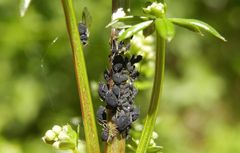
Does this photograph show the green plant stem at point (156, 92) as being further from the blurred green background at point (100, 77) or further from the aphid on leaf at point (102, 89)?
the blurred green background at point (100, 77)

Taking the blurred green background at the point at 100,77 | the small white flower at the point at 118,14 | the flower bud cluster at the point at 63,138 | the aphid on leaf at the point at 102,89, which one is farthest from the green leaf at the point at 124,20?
the blurred green background at the point at 100,77

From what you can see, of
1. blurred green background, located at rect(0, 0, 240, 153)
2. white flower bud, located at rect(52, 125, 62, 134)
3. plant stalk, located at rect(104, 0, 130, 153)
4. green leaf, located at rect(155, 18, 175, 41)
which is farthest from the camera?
blurred green background, located at rect(0, 0, 240, 153)

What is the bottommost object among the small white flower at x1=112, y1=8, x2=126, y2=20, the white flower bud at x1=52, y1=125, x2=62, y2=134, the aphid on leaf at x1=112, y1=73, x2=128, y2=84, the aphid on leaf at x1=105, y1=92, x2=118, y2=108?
the white flower bud at x1=52, y1=125, x2=62, y2=134

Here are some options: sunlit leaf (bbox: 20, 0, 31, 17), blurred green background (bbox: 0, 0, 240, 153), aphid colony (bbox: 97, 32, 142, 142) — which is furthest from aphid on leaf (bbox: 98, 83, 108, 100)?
blurred green background (bbox: 0, 0, 240, 153)

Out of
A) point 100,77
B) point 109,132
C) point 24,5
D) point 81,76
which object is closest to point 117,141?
point 109,132

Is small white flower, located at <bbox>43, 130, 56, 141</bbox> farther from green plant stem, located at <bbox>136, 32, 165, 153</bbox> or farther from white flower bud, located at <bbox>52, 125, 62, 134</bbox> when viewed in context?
green plant stem, located at <bbox>136, 32, 165, 153</bbox>

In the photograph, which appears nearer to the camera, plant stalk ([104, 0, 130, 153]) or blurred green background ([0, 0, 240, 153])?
plant stalk ([104, 0, 130, 153])

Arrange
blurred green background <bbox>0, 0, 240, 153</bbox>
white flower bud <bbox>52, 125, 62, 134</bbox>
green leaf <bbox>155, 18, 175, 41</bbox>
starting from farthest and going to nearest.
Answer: blurred green background <bbox>0, 0, 240, 153</bbox>, white flower bud <bbox>52, 125, 62, 134</bbox>, green leaf <bbox>155, 18, 175, 41</bbox>
